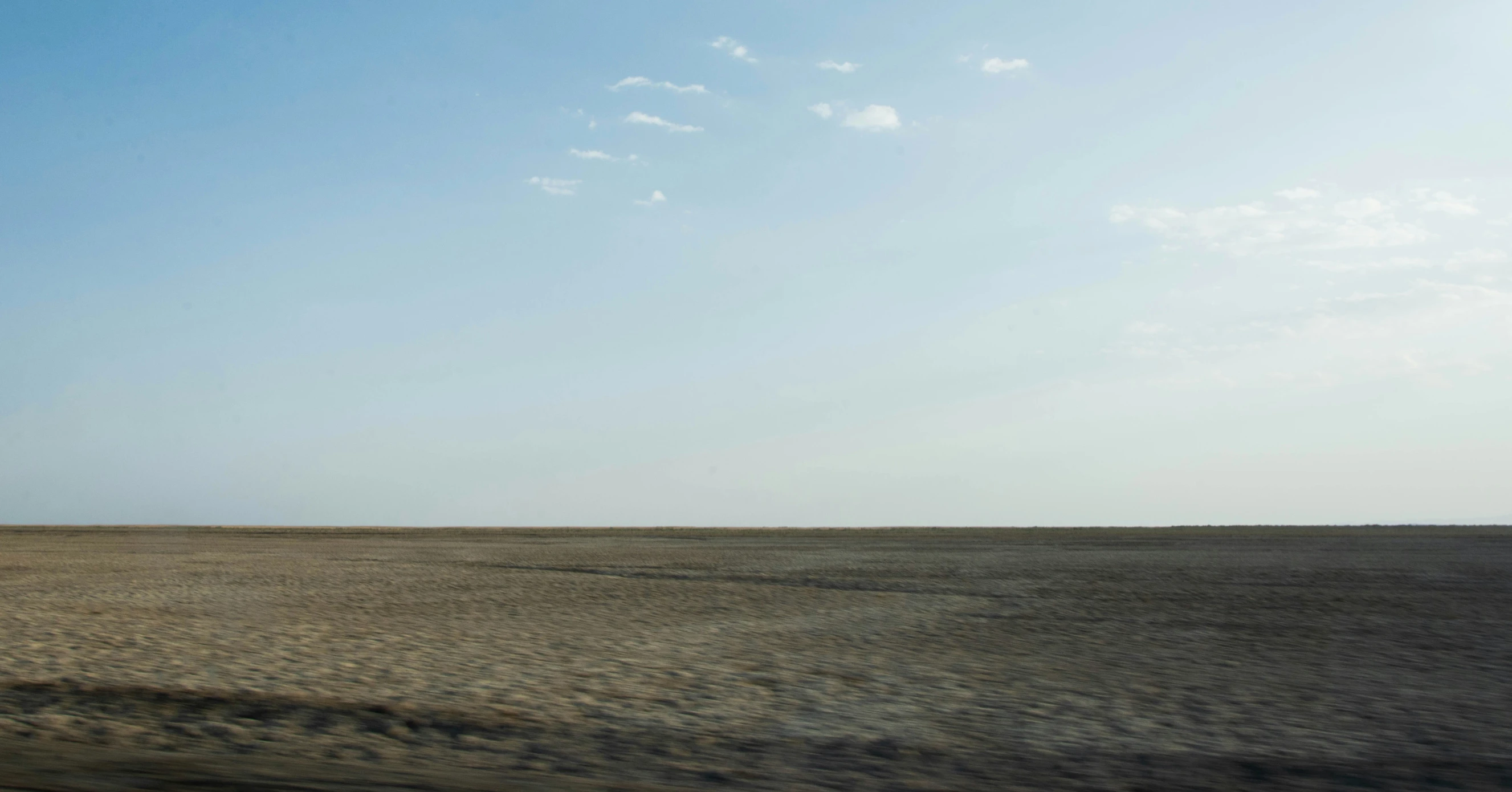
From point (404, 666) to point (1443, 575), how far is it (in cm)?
2429

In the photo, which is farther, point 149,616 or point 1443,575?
point 1443,575

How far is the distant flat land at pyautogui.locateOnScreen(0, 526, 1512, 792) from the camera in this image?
6441mm

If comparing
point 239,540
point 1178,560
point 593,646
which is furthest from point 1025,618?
point 239,540

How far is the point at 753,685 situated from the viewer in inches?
372

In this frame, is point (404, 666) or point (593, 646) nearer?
point (404, 666)

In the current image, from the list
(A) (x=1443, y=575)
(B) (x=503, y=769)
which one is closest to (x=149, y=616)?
(B) (x=503, y=769)

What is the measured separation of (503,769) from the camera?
6336 millimetres

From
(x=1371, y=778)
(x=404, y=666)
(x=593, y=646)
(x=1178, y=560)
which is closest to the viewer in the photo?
(x=1371, y=778)

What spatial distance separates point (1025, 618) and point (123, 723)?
11579 millimetres

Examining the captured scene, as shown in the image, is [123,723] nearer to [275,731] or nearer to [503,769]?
[275,731]

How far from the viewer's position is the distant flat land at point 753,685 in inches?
254

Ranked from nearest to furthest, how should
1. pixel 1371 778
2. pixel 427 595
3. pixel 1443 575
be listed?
pixel 1371 778 → pixel 427 595 → pixel 1443 575

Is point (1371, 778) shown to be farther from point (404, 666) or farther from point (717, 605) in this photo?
point (717, 605)

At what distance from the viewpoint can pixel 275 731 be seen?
736cm
